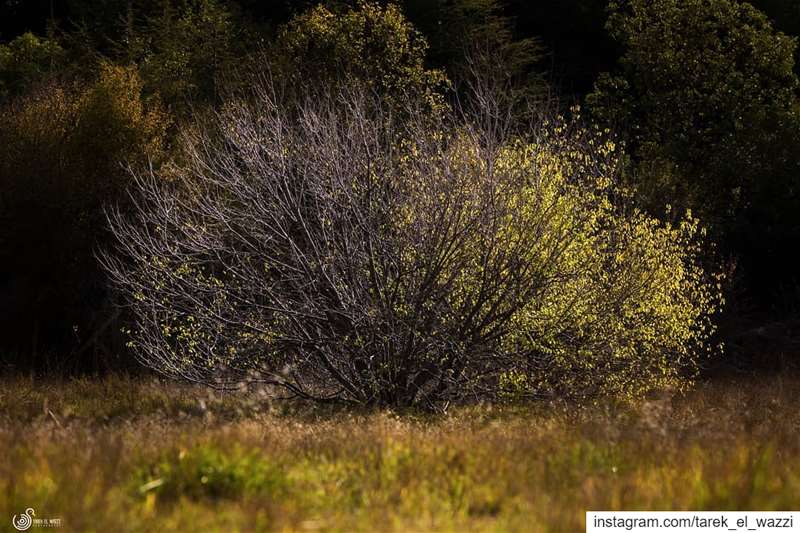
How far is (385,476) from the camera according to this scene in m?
5.59

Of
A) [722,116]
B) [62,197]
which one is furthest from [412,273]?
[722,116]

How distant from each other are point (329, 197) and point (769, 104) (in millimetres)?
19073

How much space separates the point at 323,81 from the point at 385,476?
669 inches

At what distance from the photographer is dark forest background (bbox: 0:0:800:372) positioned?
2234cm

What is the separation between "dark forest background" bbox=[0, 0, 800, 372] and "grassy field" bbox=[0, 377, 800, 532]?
1296 centimetres

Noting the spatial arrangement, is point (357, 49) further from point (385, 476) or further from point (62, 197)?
point (385, 476)

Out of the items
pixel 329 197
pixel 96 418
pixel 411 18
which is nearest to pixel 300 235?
pixel 329 197

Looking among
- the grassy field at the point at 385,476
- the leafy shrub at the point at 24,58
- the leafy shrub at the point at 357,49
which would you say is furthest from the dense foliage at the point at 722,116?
the leafy shrub at the point at 24,58

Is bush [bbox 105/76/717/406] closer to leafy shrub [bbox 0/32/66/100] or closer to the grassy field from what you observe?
the grassy field

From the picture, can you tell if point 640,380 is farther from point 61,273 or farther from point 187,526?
point 61,273

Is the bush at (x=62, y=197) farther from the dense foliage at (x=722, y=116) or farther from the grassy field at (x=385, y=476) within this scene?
the grassy field at (x=385, y=476)

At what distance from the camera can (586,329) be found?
39.4 feet

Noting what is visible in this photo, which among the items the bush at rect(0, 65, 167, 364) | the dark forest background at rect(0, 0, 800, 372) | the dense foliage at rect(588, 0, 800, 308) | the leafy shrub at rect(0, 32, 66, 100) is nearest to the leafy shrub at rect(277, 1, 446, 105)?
the dark forest background at rect(0, 0, 800, 372)

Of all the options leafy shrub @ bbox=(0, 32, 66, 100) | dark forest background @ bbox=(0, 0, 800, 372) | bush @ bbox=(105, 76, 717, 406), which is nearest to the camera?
bush @ bbox=(105, 76, 717, 406)
